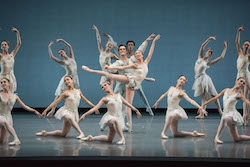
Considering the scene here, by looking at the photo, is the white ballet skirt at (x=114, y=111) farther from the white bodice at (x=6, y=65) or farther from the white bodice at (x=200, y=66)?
the white bodice at (x=200, y=66)

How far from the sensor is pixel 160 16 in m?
10.9

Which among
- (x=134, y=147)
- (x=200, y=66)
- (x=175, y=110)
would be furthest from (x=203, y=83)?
(x=134, y=147)

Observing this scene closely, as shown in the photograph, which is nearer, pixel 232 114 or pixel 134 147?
pixel 134 147

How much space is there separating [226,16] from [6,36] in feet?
19.1

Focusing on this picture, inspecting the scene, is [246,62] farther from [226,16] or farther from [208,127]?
[226,16]

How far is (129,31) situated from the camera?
10.9 metres

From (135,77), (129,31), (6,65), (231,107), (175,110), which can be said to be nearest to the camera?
(231,107)

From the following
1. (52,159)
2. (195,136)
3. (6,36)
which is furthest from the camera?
(6,36)

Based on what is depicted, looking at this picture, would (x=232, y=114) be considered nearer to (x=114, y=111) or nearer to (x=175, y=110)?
(x=175, y=110)

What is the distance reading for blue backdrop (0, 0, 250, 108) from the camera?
10.8 meters

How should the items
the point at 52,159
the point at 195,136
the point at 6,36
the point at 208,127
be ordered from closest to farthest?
the point at 52,159 → the point at 195,136 → the point at 208,127 → the point at 6,36

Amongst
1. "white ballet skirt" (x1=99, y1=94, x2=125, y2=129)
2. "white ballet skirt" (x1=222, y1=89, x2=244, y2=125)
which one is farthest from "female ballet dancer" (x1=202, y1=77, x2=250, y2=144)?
"white ballet skirt" (x1=99, y1=94, x2=125, y2=129)

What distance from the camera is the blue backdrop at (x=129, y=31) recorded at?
1080 cm

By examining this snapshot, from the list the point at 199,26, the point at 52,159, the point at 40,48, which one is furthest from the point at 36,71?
the point at 52,159
